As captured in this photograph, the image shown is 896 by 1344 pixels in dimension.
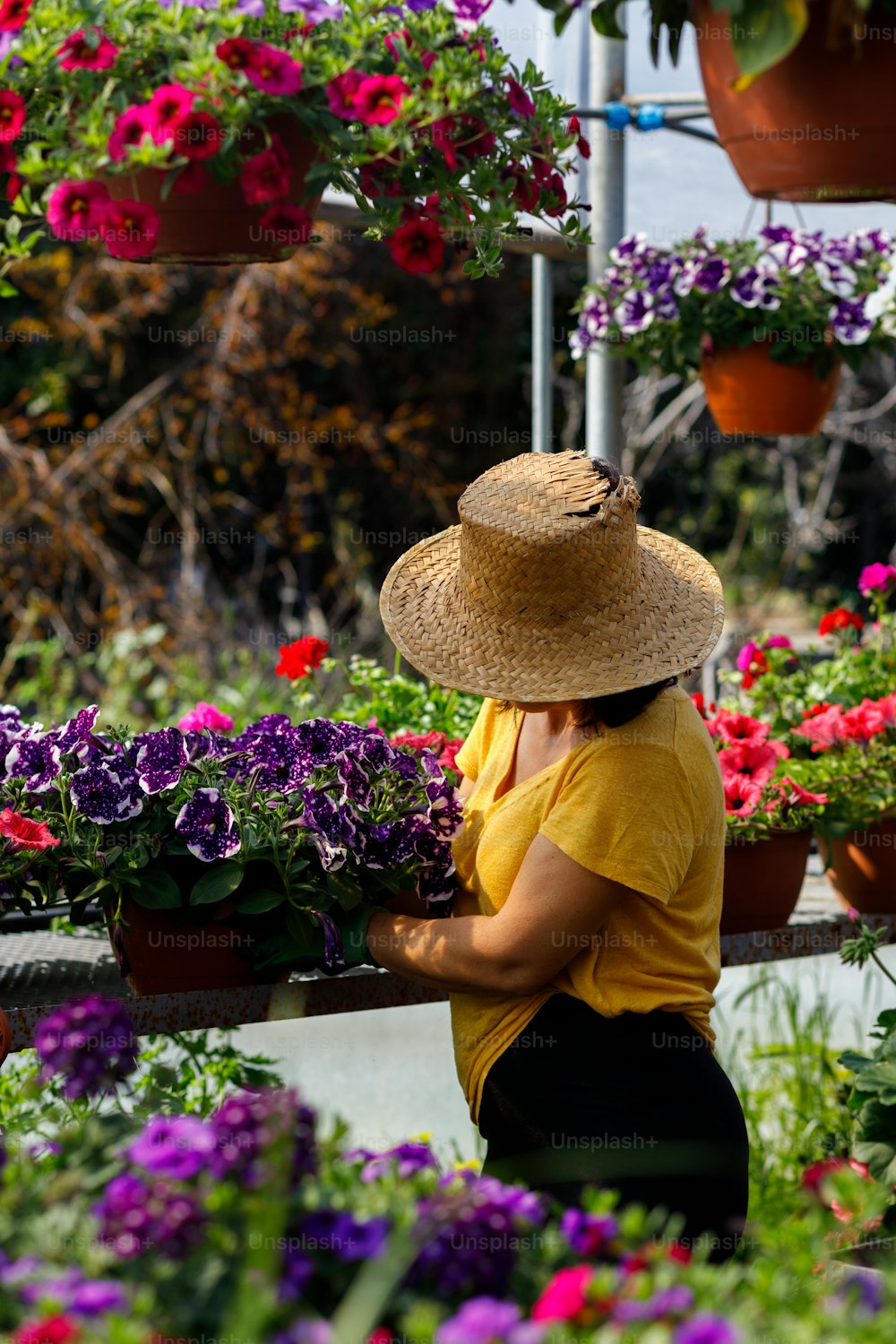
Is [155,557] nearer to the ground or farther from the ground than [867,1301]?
nearer to the ground

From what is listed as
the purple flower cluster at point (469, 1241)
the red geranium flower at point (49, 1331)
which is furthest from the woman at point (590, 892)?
the red geranium flower at point (49, 1331)

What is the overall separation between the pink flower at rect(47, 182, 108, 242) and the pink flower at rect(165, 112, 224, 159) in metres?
0.12

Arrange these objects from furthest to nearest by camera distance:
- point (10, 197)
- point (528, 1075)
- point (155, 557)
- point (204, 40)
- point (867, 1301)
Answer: point (155, 557) → point (528, 1075) → point (10, 197) → point (204, 40) → point (867, 1301)

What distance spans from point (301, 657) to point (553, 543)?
0.91 m

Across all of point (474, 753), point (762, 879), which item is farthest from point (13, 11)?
point (762, 879)

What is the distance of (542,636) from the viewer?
180 centimetres

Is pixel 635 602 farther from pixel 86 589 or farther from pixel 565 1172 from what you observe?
pixel 86 589

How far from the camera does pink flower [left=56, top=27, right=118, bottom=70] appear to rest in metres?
1.42

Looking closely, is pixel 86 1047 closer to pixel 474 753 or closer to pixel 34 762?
pixel 34 762

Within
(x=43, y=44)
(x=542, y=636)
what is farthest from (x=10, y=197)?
(x=542, y=636)

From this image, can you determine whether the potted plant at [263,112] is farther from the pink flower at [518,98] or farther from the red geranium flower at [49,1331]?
the red geranium flower at [49,1331]

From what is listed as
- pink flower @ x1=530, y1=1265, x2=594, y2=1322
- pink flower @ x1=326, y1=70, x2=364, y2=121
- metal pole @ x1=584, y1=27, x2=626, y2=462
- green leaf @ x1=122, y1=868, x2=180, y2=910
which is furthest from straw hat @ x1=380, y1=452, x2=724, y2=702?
metal pole @ x1=584, y1=27, x2=626, y2=462

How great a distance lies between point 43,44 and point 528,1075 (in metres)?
1.29

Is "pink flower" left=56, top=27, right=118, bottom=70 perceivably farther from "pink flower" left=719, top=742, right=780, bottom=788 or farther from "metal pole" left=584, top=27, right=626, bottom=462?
"metal pole" left=584, top=27, right=626, bottom=462
